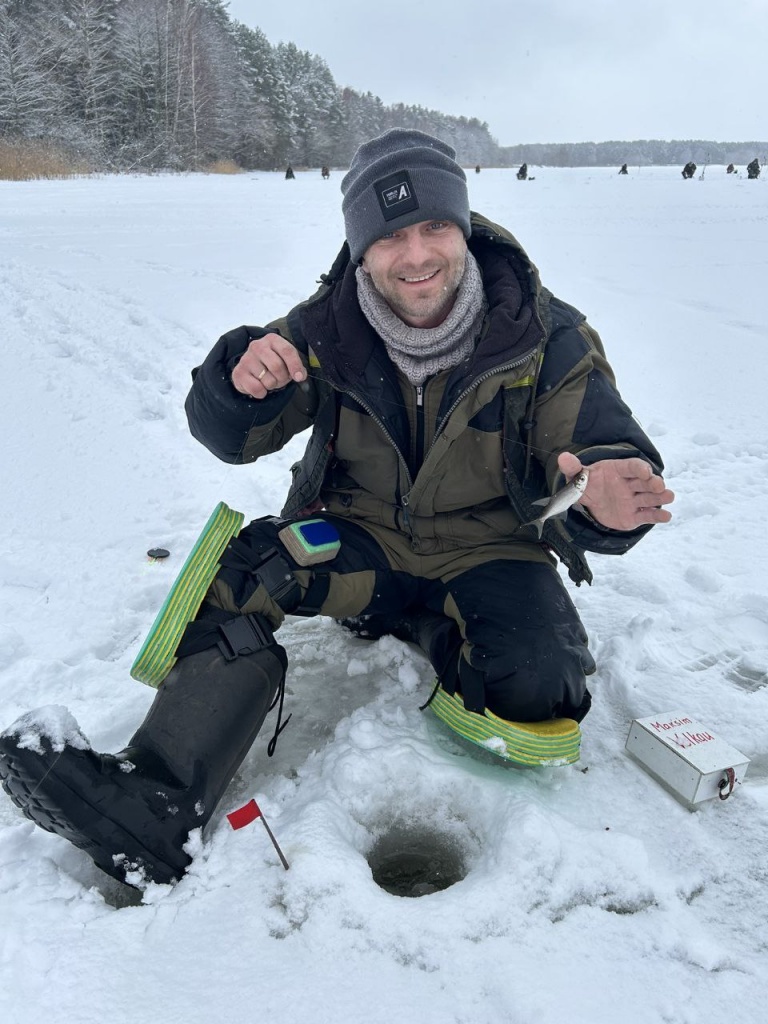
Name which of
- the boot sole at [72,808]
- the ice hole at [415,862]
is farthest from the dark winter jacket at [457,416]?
the boot sole at [72,808]

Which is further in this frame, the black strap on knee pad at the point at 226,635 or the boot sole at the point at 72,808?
the black strap on knee pad at the point at 226,635

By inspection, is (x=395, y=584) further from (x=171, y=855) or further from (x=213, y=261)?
(x=213, y=261)

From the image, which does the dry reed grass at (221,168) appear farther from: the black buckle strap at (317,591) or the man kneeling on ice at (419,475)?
the black buckle strap at (317,591)

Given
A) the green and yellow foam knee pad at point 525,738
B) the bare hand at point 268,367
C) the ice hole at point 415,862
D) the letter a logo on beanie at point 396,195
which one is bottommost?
the ice hole at point 415,862

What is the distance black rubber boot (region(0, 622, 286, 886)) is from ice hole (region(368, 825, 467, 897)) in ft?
1.54

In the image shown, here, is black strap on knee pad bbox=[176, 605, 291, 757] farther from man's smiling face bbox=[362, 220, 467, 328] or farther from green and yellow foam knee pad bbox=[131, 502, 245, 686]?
man's smiling face bbox=[362, 220, 467, 328]

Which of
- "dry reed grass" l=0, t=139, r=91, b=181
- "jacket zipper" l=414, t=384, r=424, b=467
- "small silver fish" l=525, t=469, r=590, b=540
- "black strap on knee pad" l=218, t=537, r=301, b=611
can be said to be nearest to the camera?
"small silver fish" l=525, t=469, r=590, b=540

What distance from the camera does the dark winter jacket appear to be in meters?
2.21

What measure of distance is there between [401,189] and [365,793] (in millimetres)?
1968

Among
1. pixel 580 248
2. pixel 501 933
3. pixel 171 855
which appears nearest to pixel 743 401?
pixel 501 933

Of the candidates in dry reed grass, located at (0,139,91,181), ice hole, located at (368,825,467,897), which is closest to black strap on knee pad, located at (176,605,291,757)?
ice hole, located at (368,825,467,897)

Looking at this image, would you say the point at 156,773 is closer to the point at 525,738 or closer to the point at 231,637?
the point at 231,637

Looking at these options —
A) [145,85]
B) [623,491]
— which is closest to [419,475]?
[623,491]

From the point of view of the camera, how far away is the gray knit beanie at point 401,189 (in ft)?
7.98
